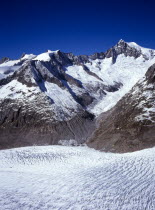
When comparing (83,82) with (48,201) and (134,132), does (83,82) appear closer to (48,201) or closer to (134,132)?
(134,132)

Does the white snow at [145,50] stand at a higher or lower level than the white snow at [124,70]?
higher

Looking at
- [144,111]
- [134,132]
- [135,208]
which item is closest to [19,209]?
[135,208]

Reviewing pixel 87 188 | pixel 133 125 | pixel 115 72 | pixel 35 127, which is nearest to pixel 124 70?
pixel 115 72

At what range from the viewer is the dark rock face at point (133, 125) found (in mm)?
40000

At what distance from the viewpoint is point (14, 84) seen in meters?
81.1

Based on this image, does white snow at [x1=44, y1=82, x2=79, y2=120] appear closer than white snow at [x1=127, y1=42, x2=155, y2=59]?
Yes

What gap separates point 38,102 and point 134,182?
185 ft

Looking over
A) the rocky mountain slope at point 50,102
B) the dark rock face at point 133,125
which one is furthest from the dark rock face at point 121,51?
the dark rock face at point 133,125

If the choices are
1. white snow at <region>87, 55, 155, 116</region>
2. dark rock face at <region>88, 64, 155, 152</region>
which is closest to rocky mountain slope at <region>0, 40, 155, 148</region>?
white snow at <region>87, 55, 155, 116</region>

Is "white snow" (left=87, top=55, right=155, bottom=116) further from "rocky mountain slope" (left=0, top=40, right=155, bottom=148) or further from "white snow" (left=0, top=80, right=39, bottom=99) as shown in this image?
"white snow" (left=0, top=80, right=39, bottom=99)

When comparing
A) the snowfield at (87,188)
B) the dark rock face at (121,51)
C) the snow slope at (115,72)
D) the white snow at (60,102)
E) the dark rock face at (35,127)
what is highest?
the dark rock face at (121,51)

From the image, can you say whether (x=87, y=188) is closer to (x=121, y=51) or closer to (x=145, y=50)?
(x=121, y=51)

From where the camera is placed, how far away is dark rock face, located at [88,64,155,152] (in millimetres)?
40000

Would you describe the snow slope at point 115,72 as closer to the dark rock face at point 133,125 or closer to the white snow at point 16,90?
the white snow at point 16,90
